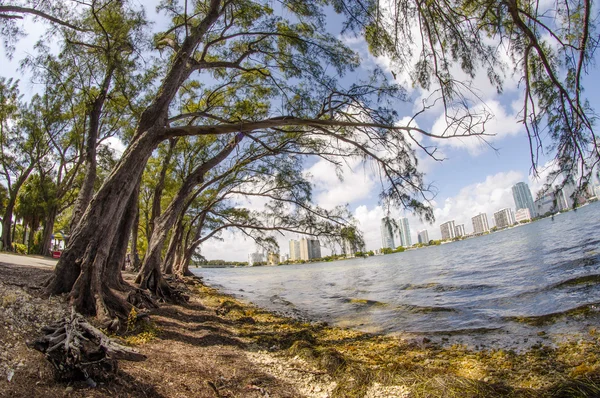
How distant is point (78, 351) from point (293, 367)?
9.09 feet

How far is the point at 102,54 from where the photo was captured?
357 inches

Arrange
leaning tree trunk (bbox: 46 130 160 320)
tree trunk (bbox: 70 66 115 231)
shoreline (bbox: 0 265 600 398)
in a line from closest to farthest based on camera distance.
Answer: shoreline (bbox: 0 265 600 398) → leaning tree trunk (bbox: 46 130 160 320) → tree trunk (bbox: 70 66 115 231)

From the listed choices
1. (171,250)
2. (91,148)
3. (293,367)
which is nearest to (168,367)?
(293,367)

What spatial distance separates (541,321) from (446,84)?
5.08 metres

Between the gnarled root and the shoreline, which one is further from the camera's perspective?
the gnarled root

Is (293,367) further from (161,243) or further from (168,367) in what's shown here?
(161,243)

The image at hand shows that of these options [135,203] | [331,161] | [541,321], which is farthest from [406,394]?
[135,203]

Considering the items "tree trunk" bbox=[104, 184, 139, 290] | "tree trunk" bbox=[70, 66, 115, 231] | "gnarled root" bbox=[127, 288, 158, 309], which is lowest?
"gnarled root" bbox=[127, 288, 158, 309]

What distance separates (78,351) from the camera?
2.55 metres

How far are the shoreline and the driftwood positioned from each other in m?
0.10

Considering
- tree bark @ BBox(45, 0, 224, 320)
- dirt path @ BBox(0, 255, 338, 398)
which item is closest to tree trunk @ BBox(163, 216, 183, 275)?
tree bark @ BBox(45, 0, 224, 320)

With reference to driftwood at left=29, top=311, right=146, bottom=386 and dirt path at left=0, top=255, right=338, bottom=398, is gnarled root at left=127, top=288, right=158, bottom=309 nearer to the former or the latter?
dirt path at left=0, top=255, right=338, bottom=398

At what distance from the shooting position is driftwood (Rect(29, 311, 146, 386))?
2.50 meters

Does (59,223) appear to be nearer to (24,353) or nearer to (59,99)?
(59,99)
